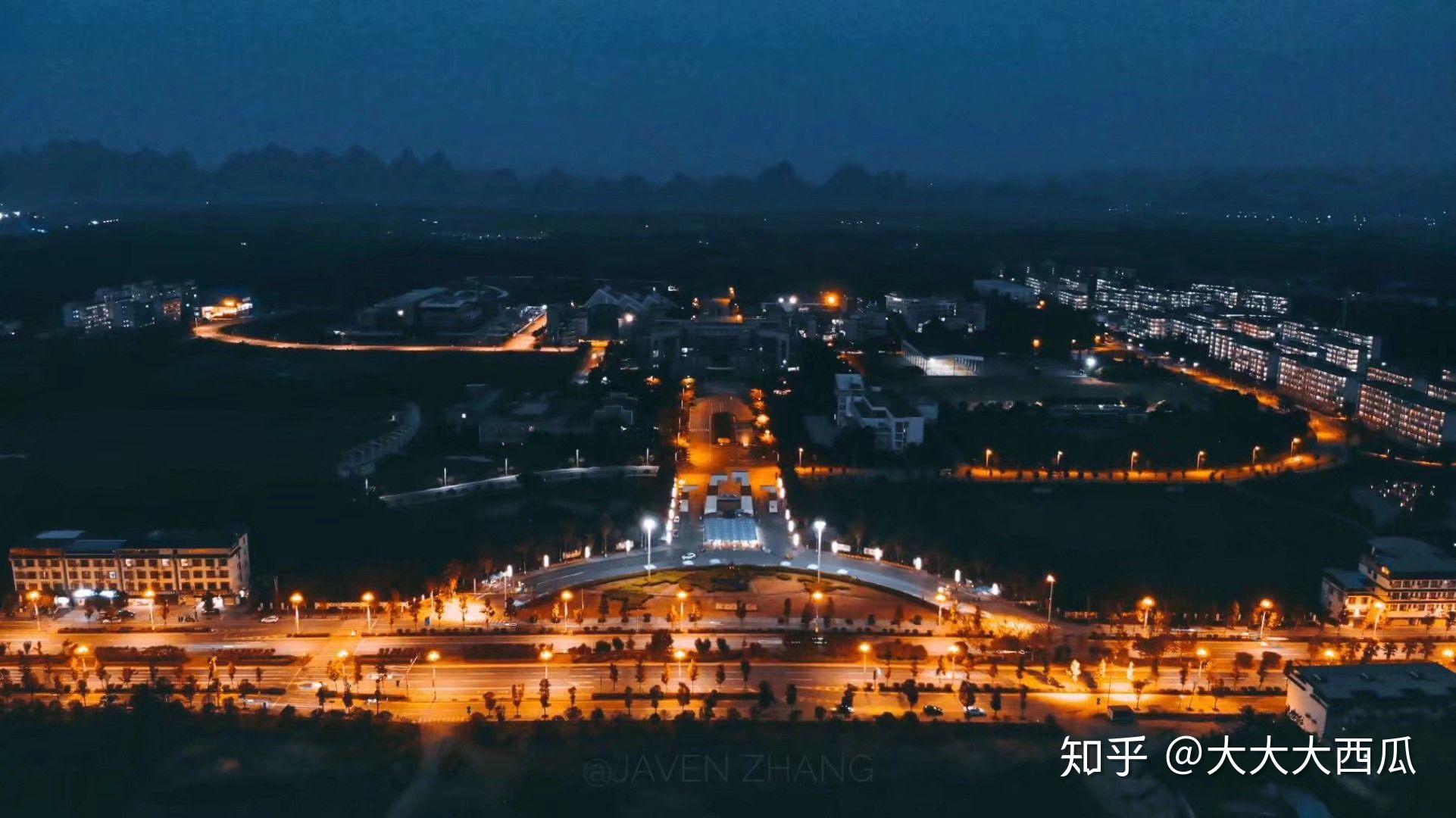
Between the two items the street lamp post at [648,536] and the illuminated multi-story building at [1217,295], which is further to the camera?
the illuminated multi-story building at [1217,295]

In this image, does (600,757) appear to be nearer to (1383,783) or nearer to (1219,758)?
(1219,758)

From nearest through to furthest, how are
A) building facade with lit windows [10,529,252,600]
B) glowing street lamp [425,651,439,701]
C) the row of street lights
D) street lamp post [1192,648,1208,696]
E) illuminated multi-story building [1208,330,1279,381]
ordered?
glowing street lamp [425,651,439,701]
street lamp post [1192,648,1208,696]
building facade with lit windows [10,529,252,600]
the row of street lights
illuminated multi-story building [1208,330,1279,381]

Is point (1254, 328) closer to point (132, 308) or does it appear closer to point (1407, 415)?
point (1407, 415)

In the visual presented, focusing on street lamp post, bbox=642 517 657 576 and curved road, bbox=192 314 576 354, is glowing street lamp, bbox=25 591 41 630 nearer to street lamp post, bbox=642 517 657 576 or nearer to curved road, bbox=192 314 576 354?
street lamp post, bbox=642 517 657 576

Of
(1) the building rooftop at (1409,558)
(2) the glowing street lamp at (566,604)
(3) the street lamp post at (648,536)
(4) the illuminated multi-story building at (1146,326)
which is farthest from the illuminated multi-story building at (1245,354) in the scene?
(2) the glowing street lamp at (566,604)

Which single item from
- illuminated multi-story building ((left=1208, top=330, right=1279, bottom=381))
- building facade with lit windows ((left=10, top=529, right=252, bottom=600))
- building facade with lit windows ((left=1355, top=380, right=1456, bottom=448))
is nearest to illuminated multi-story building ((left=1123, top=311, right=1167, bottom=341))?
illuminated multi-story building ((left=1208, top=330, right=1279, bottom=381))

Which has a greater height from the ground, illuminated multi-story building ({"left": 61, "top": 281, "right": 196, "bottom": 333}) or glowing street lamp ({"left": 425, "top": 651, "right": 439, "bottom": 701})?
illuminated multi-story building ({"left": 61, "top": 281, "right": 196, "bottom": 333})

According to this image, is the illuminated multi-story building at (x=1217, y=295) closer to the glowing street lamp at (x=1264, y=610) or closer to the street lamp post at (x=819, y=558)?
the glowing street lamp at (x=1264, y=610)
